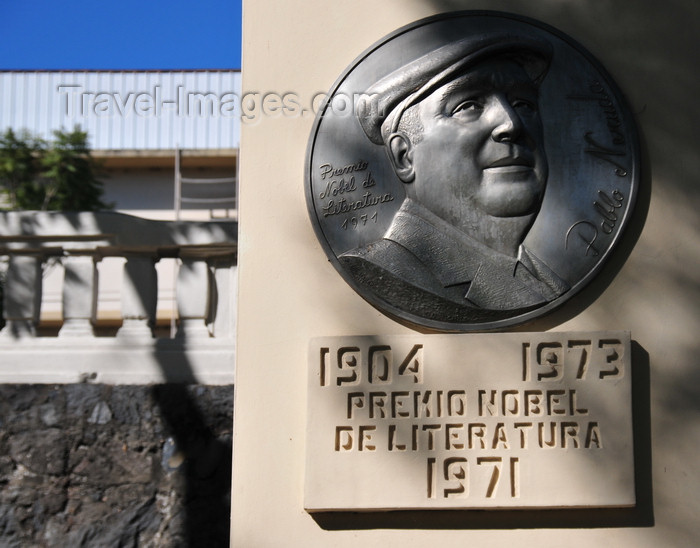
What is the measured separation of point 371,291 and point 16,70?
10.7 m

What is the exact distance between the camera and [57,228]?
15.6 ft

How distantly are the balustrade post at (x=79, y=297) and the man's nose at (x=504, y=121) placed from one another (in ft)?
7.94

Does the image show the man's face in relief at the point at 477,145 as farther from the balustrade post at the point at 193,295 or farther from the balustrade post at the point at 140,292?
the balustrade post at the point at 140,292

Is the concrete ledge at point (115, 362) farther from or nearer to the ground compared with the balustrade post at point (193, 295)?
nearer to the ground

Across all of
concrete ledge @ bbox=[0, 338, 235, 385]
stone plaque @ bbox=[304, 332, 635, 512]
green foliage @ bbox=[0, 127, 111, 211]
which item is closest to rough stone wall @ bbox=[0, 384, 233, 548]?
concrete ledge @ bbox=[0, 338, 235, 385]

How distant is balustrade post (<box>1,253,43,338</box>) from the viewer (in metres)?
4.71

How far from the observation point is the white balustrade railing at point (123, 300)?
4625 millimetres

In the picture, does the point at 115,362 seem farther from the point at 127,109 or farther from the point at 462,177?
the point at 127,109

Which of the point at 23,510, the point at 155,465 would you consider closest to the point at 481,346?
the point at 155,465

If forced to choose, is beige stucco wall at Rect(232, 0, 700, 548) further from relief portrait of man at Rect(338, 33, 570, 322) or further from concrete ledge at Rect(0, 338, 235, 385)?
concrete ledge at Rect(0, 338, 235, 385)

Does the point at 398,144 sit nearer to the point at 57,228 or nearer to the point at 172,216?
the point at 57,228

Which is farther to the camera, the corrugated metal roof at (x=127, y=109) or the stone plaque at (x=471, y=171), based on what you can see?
the corrugated metal roof at (x=127, y=109)
